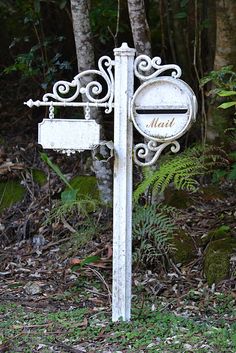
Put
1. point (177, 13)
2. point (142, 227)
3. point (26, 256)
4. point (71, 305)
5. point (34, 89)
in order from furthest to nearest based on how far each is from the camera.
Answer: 1. point (34, 89)
2. point (177, 13)
3. point (26, 256)
4. point (142, 227)
5. point (71, 305)

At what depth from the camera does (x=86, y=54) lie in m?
6.53

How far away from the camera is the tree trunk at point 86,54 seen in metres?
6.38

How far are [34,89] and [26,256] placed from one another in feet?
8.83

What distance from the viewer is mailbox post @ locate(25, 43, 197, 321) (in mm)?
4742

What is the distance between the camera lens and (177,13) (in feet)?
25.5

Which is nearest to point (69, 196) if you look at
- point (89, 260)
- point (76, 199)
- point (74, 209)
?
point (76, 199)

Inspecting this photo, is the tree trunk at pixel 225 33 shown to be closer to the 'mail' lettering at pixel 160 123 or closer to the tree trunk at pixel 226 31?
the tree trunk at pixel 226 31

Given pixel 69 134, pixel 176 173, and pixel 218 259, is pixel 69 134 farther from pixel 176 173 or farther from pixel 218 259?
pixel 218 259

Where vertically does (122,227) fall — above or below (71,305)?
above

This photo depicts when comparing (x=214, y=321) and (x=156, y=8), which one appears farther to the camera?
(x=156, y=8)

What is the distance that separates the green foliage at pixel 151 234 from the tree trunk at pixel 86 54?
2.09 feet

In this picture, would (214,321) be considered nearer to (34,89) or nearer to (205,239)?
(205,239)

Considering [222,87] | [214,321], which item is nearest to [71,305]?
[214,321]

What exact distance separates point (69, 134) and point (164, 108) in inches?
25.2
